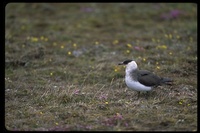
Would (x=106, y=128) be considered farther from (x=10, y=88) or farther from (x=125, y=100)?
(x=10, y=88)

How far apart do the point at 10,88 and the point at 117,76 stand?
114 inches

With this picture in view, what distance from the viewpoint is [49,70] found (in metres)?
10.8

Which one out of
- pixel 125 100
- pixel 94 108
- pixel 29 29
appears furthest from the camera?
pixel 29 29

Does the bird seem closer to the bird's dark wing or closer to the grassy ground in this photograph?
the bird's dark wing

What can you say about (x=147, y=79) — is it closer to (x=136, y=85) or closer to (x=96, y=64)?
(x=136, y=85)

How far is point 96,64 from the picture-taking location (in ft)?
36.9

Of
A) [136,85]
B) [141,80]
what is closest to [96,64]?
[141,80]

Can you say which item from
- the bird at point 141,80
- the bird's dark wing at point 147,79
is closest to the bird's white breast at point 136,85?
the bird at point 141,80

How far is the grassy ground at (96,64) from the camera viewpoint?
7.23 meters

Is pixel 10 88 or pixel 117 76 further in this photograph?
pixel 117 76

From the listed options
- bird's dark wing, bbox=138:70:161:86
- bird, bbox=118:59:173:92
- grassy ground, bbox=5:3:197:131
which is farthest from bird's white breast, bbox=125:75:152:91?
grassy ground, bbox=5:3:197:131

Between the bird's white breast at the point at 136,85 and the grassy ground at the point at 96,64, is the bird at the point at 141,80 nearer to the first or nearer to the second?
the bird's white breast at the point at 136,85

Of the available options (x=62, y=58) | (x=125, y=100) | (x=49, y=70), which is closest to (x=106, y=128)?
(x=125, y=100)

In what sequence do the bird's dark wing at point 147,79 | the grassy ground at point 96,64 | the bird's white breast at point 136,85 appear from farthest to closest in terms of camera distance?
1. the bird's dark wing at point 147,79
2. the bird's white breast at point 136,85
3. the grassy ground at point 96,64
